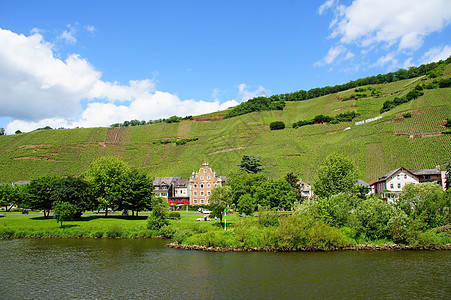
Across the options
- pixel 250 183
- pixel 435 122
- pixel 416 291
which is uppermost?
pixel 435 122

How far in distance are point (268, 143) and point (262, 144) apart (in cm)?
258

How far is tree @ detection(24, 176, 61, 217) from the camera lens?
194 ft

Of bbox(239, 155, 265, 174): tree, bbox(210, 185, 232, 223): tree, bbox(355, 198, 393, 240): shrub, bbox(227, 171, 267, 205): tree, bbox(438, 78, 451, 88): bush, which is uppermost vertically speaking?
bbox(438, 78, 451, 88): bush

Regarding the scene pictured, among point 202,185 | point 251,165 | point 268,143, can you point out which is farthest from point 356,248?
point 268,143

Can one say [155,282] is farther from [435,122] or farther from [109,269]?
[435,122]

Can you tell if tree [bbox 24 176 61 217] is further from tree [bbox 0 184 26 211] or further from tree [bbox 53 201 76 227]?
tree [bbox 0 184 26 211]

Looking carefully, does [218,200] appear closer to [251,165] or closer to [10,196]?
[251,165]

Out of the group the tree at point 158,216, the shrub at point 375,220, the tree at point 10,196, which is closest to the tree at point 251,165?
the tree at point 158,216

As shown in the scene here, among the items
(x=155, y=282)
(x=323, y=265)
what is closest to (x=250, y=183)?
(x=323, y=265)

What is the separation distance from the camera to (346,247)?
3878 cm

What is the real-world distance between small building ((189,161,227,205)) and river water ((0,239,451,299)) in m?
54.1

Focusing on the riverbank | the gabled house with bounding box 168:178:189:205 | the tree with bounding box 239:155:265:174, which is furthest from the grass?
the riverbank

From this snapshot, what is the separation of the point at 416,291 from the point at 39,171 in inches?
5051

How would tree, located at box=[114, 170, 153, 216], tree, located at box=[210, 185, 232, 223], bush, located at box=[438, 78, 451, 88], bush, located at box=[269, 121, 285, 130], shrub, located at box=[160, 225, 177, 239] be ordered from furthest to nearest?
bush, located at box=[269, 121, 285, 130] → bush, located at box=[438, 78, 451, 88] → tree, located at box=[114, 170, 153, 216] → tree, located at box=[210, 185, 232, 223] → shrub, located at box=[160, 225, 177, 239]
